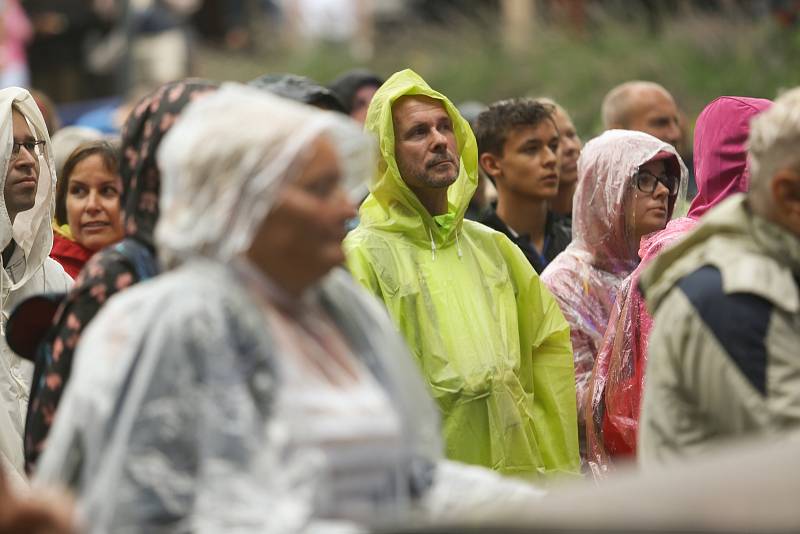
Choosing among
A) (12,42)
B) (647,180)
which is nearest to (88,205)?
(647,180)

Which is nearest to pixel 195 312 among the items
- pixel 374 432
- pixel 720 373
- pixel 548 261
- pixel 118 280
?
pixel 374 432

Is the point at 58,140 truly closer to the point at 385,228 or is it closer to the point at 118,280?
the point at 385,228

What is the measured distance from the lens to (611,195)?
22.5ft

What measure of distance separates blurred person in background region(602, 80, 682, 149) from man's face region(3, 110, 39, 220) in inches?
127

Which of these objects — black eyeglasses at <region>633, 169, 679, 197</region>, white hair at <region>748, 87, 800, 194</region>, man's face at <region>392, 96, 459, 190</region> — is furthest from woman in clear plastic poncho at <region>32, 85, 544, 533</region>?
black eyeglasses at <region>633, 169, 679, 197</region>

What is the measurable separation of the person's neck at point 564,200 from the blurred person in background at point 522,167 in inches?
20.5

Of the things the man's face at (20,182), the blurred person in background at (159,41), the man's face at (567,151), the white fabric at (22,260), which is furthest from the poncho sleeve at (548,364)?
the blurred person in background at (159,41)

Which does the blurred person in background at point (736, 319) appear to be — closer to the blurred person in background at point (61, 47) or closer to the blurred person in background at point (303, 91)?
the blurred person in background at point (303, 91)

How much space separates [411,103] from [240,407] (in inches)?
129

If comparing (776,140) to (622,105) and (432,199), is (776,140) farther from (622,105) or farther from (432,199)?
(622,105)

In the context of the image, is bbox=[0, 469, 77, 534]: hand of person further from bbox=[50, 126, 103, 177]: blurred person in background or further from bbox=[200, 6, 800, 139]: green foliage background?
bbox=[200, 6, 800, 139]: green foliage background

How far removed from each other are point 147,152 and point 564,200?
168 inches

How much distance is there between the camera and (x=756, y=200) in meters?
4.12

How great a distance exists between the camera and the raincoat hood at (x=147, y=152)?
4.44m
